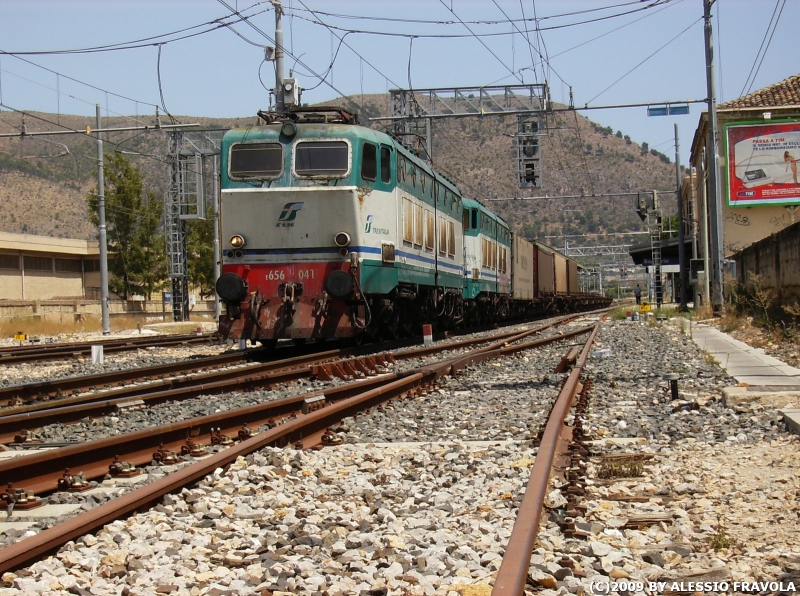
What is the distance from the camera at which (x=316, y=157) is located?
1461 cm

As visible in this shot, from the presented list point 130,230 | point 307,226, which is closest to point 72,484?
point 307,226

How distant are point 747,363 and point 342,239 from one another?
642 cm

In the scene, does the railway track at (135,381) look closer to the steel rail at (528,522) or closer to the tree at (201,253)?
the steel rail at (528,522)

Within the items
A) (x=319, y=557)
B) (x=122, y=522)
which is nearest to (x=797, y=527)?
(x=319, y=557)

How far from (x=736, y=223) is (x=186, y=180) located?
82.0ft

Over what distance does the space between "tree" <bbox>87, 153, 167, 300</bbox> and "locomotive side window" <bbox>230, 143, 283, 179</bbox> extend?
3404 centimetres

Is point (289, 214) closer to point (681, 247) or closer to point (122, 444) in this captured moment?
point (122, 444)

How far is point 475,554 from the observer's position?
3721 mm

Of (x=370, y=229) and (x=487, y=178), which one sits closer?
(x=370, y=229)

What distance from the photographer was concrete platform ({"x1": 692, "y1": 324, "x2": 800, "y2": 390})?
9.23 meters

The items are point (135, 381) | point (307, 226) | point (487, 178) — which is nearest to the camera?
point (135, 381)

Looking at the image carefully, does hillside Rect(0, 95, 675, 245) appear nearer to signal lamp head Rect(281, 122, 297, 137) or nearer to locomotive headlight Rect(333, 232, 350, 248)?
signal lamp head Rect(281, 122, 297, 137)

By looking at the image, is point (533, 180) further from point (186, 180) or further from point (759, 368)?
point (759, 368)

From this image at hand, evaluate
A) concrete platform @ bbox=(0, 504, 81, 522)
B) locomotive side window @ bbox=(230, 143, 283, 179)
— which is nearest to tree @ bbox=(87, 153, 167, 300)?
locomotive side window @ bbox=(230, 143, 283, 179)
